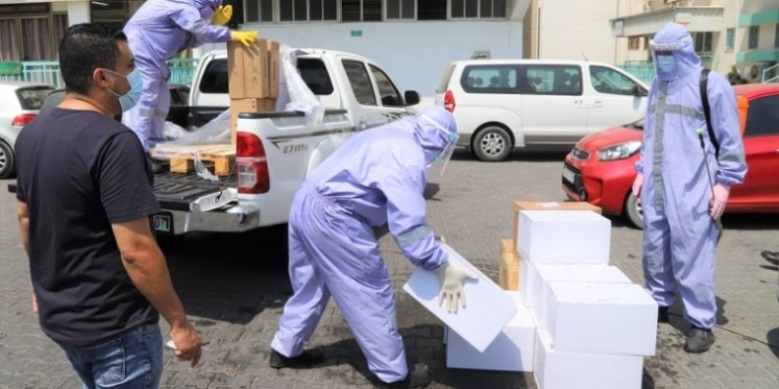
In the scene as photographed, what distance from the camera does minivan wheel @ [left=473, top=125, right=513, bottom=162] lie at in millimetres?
12977

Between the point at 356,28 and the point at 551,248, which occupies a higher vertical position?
the point at 356,28

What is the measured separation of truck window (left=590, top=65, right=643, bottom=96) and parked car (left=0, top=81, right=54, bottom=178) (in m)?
9.47

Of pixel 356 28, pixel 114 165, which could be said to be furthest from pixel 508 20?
pixel 114 165

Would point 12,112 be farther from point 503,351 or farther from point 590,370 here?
point 590,370

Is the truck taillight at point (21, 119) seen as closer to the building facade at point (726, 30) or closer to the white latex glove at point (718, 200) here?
the white latex glove at point (718, 200)

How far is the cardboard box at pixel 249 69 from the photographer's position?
230 inches

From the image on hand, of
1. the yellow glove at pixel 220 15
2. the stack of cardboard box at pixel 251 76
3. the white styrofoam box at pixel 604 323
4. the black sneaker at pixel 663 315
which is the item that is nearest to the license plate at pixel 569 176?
the black sneaker at pixel 663 315

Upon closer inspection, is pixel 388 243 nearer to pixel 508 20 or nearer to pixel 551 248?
pixel 551 248

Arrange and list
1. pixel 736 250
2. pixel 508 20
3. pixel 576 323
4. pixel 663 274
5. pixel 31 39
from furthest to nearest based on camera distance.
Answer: pixel 31 39 → pixel 508 20 → pixel 736 250 → pixel 663 274 → pixel 576 323

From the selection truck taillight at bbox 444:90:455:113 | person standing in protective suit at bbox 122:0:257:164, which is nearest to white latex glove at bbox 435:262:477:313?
person standing in protective suit at bbox 122:0:257:164

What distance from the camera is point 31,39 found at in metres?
20.4

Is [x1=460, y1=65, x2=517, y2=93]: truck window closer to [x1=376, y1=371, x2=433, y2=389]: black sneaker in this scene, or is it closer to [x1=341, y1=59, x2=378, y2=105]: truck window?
[x1=341, y1=59, x2=378, y2=105]: truck window

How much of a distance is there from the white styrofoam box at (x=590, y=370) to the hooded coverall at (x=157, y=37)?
12.4 ft

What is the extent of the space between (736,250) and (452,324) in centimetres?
449
